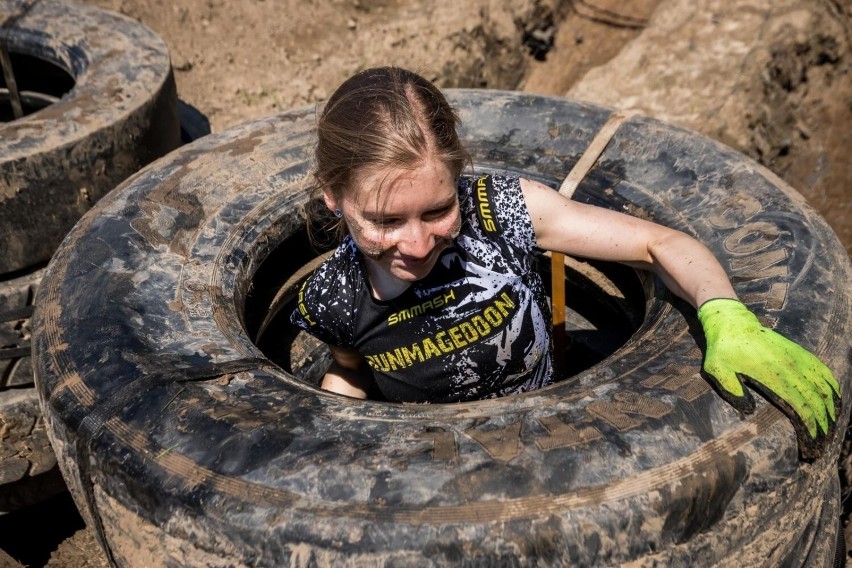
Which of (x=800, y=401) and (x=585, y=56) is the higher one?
(x=800, y=401)

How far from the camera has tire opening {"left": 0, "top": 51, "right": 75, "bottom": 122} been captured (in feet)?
9.69

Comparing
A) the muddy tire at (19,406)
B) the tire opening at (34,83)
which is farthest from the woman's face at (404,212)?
the tire opening at (34,83)

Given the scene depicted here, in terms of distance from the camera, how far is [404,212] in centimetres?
154

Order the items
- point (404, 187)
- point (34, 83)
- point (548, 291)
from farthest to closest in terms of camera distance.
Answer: point (34, 83)
point (548, 291)
point (404, 187)

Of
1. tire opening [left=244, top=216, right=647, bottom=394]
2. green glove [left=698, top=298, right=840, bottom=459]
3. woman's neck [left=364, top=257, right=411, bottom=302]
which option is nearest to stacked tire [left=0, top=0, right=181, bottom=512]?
tire opening [left=244, top=216, right=647, bottom=394]

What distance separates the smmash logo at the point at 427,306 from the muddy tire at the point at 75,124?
1.05m

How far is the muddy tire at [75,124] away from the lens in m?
2.24

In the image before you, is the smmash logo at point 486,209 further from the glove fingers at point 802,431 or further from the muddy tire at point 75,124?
the muddy tire at point 75,124

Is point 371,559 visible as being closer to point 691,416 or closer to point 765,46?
point 691,416

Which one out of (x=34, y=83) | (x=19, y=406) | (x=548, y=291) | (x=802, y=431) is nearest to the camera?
(x=802, y=431)

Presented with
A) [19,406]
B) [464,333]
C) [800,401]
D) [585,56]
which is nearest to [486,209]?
[464,333]

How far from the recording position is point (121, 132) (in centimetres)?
238

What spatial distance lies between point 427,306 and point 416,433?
510 millimetres

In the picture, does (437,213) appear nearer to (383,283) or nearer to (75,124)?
(383,283)
